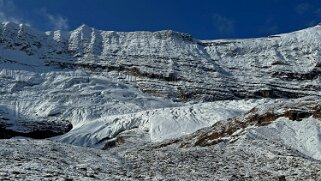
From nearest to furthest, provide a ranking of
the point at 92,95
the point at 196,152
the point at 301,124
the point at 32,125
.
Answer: the point at 196,152 → the point at 301,124 → the point at 32,125 → the point at 92,95

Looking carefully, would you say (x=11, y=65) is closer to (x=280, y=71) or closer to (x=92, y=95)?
(x=92, y=95)

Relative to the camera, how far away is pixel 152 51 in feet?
493

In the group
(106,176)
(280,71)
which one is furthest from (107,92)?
(106,176)

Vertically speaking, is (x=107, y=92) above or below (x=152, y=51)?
below

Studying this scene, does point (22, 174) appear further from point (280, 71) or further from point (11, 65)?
point (280, 71)

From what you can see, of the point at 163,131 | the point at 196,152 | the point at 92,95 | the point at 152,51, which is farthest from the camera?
the point at 152,51

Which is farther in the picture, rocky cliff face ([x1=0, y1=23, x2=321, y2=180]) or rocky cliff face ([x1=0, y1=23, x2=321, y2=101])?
rocky cliff face ([x1=0, y1=23, x2=321, y2=101])

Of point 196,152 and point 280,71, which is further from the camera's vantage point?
point 280,71

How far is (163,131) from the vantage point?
60.7 metres

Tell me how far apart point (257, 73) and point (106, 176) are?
120811mm

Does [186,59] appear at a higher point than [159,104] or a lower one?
higher

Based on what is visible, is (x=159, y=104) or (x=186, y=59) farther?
(x=186, y=59)

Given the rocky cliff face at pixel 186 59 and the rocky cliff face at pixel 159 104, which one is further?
the rocky cliff face at pixel 186 59

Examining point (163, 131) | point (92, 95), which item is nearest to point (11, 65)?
point (92, 95)
